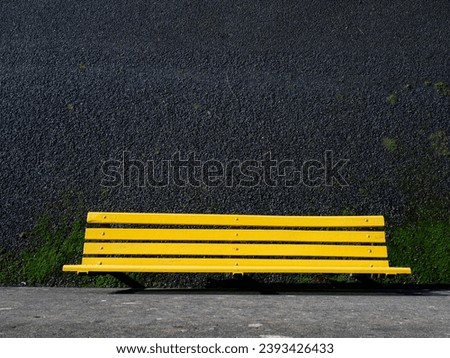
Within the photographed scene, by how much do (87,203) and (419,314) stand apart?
3.10m

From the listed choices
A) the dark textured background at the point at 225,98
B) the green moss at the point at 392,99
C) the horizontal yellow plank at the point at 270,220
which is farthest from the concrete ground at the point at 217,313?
the green moss at the point at 392,99

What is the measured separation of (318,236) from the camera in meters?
4.53

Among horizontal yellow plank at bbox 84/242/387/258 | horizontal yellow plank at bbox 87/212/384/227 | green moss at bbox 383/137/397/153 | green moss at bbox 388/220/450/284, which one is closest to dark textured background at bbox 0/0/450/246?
green moss at bbox 383/137/397/153

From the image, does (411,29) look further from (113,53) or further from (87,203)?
(87,203)

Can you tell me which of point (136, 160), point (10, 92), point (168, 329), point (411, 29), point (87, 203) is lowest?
point (168, 329)

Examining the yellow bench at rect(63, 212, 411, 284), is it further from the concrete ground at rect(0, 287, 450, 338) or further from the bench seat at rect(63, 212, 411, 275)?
the concrete ground at rect(0, 287, 450, 338)

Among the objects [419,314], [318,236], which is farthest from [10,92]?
[419,314]

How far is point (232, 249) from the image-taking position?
448 centimetres

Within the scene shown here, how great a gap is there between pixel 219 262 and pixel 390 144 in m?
2.36

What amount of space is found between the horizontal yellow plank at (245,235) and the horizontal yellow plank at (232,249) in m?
0.06

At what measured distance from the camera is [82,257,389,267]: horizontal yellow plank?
4.36m

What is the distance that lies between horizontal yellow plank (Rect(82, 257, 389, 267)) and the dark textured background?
0.81m

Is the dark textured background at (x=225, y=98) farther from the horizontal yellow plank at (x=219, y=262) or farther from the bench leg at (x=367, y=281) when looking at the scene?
the horizontal yellow plank at (x=219, y=262)

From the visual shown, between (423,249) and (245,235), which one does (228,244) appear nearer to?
(245,235)
